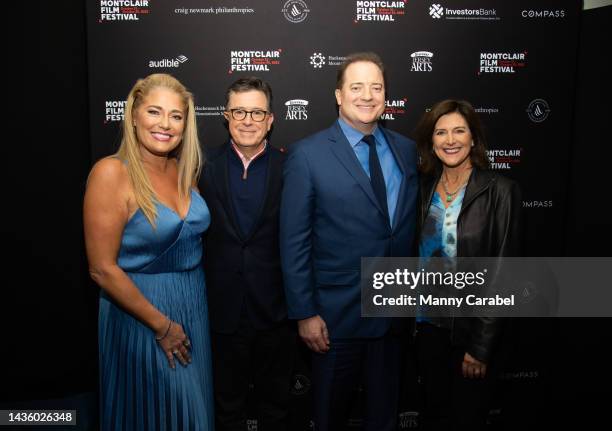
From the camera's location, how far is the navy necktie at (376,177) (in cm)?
211

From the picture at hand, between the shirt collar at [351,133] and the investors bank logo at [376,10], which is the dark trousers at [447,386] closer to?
the shirt collar at [351,133]

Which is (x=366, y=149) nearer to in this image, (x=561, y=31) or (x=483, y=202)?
(x=483, y=202)

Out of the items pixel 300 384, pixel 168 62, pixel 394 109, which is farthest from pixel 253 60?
pixel 300 384

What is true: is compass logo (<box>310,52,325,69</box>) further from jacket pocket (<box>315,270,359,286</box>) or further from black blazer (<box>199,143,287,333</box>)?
jacket pocket (<box>315,270,359,286</box>)

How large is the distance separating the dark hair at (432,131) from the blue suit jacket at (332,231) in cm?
24

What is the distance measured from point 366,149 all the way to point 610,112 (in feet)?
6.25

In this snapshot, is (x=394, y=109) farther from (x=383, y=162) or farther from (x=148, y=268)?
(x=148, y=268)

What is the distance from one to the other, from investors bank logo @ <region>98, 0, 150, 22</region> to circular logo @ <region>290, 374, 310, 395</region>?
2636 millimetres

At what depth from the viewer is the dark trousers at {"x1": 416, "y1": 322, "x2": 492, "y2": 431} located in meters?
2.13

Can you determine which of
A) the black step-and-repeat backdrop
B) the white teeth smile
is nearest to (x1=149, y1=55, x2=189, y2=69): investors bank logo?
the black step-and-repeat backdrop

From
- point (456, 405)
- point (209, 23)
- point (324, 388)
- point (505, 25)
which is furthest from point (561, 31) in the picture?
point (324, 388)

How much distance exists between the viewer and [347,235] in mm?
2102

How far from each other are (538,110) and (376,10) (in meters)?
1.33

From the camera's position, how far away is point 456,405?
2.17m
